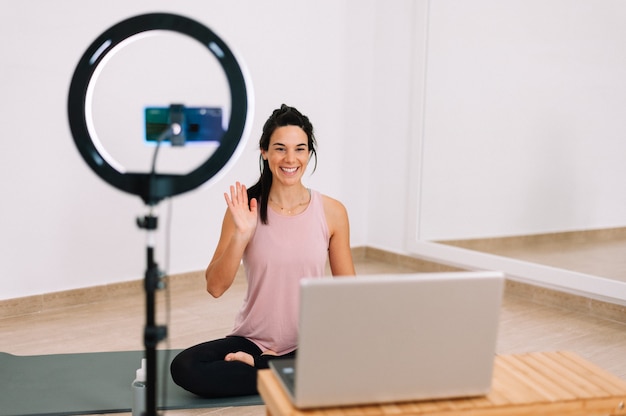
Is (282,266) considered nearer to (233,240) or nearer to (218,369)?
(233,240)

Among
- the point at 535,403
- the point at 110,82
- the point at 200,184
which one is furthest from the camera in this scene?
the point at 535,403

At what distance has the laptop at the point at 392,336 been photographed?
1.11 metres

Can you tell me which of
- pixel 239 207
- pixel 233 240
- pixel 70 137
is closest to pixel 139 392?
pixel 233 240

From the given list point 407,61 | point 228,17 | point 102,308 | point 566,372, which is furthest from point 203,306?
point 566,372

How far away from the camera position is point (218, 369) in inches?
88.9

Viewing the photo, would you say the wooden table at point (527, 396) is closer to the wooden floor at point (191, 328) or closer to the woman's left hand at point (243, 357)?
the woman's left hand at point (243, 357)

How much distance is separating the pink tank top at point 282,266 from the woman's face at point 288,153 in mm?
142

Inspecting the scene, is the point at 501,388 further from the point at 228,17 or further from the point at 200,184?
the point at 228,17

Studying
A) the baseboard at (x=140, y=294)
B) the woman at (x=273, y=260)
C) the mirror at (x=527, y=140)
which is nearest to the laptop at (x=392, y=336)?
the woman at (x=273, y=260)

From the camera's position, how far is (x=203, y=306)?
11.6 feet

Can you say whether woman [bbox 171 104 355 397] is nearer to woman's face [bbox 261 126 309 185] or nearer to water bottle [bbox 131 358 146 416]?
woman's face [bbox 261 126 309 185]

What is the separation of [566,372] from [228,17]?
3.05 metres

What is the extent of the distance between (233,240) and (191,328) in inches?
51.1

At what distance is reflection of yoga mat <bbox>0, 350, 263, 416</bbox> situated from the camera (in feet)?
7.43
